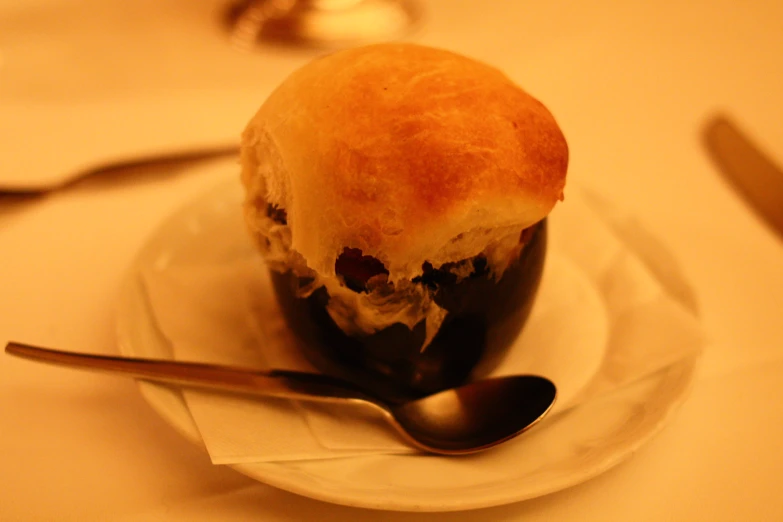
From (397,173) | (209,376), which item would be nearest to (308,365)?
(209,376)

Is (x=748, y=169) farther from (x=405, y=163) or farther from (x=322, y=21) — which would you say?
(x=322, y=21)

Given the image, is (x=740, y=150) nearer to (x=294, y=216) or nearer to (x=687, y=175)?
(x=687, y=175)

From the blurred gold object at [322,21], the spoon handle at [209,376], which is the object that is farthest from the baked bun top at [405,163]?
the blurred gold object at [322,21]

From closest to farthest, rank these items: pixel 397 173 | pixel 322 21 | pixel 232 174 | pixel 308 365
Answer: pixel 397 173 < pixel 308 365 < pixel 232 174 < pixel 322 21

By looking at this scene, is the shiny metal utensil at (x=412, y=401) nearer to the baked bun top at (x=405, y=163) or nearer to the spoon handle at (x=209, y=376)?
the spoon handle at (x=209, y=376)

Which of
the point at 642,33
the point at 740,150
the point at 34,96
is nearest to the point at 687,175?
the point at 740,150

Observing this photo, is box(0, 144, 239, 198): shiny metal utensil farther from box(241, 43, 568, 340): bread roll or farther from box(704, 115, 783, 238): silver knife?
box(704, 115, 783, 238): silver knife
